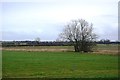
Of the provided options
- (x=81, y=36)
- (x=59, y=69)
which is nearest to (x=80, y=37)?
(x=81, y=36)

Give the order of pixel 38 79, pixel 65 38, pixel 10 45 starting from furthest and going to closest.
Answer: pixel 65 38 < pixel 10 45 < pixel 38 79

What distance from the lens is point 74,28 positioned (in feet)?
290

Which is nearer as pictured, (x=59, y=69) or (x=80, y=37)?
(x=59, y=69)

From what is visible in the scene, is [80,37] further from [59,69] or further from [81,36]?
[59,69]

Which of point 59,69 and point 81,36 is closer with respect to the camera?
point 59,69

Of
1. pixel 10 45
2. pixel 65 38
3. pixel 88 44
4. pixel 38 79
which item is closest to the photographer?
pixel 38 79

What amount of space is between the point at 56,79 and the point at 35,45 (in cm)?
7590

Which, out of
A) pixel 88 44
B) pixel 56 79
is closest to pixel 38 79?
pixel 56 79

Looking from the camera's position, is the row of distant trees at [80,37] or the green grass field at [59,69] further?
the row of distant trees at [80,37]

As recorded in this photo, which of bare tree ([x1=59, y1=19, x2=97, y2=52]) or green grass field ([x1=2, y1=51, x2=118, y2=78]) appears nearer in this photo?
green grass field ([x1=2, y1=51, x2=118, y2=78])

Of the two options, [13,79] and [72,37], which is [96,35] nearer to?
[72,37]

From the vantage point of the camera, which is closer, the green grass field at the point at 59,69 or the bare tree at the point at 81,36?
the green grass field at the point at 59,69

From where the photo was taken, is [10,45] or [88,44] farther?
[88,44]

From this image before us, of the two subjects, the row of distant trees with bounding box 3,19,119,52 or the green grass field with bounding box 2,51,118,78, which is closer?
the green grass field with bounding box 2,51,118,78
